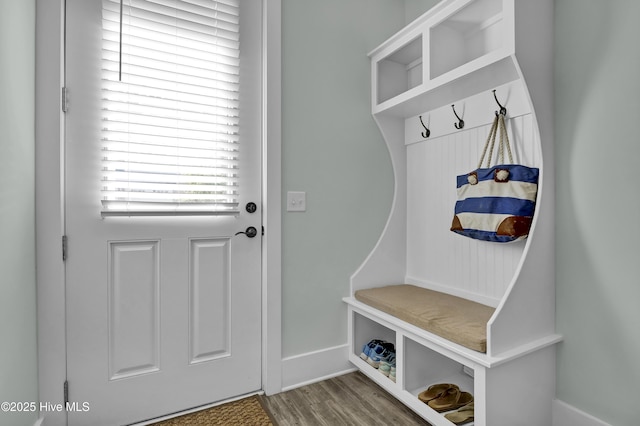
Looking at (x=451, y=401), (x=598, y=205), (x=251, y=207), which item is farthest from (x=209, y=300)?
(x=598, y=205)

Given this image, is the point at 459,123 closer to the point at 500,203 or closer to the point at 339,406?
the point at 500,203

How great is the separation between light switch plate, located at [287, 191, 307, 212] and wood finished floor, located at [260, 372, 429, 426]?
998 millimetres

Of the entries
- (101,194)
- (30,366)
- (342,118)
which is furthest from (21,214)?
(342,118)

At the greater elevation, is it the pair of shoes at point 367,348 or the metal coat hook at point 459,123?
the metal coat hook at point 459,123

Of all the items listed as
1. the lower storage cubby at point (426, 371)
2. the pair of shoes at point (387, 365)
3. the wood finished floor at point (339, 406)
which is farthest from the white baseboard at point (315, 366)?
the lower storage cubby at point (426, 371)

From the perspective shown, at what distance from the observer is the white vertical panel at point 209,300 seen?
1.70 meters

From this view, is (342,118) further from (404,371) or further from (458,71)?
(404,371)

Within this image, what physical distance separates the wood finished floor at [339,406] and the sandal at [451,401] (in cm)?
15

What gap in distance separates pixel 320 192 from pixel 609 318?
1.41 metres

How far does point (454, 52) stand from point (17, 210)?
207 centimetres

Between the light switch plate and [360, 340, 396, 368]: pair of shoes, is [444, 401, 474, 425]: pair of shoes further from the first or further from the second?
the light switch plate

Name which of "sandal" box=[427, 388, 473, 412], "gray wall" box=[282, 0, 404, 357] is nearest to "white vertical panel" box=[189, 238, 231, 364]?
"gray wall" box=[282, 0, 404, 357]

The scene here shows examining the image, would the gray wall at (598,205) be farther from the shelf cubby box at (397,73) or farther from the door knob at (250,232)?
the door knob at (250,232)

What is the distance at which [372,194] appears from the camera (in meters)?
2.12
